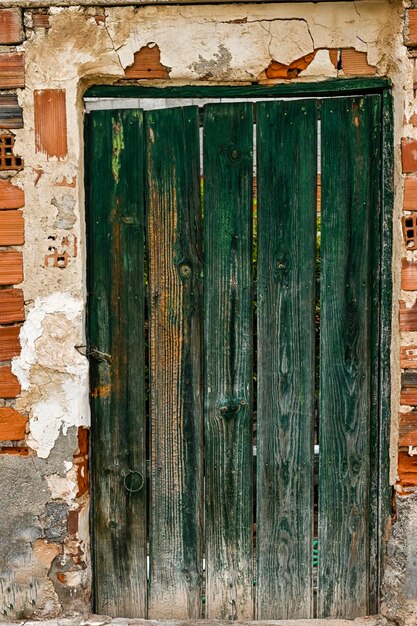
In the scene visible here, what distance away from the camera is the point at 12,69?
2506 mm

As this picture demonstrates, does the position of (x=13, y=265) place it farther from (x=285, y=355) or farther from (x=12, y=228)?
(x=285, y=355)

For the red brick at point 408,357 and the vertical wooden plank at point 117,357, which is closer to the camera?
the red brick at point 408,357

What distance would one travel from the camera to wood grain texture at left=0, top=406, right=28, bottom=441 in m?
2.57

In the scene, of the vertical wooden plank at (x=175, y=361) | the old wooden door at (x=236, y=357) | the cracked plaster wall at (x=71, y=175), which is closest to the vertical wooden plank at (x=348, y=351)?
the old wooden door at (x=236, y=357)

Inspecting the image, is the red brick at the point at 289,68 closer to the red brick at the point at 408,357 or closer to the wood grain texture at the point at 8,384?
the red brick at the point at 408,357

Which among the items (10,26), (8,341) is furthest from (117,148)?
(8,341)

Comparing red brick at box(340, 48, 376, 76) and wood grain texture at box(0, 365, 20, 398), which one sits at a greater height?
red brick at box(340, 48, 376, 76)

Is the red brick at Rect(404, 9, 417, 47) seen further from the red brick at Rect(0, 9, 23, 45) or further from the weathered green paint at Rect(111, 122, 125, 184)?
the red brick at Rect(0, 9, 23, 45)

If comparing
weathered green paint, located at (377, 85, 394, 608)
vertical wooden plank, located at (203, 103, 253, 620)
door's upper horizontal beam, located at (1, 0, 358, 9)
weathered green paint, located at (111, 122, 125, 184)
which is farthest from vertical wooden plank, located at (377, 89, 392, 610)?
weathered green paint, located at (111, 122, 125, 184)

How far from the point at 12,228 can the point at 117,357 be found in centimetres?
58

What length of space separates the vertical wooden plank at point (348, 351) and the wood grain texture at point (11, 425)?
105 cm

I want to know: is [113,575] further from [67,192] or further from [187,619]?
[67,192]

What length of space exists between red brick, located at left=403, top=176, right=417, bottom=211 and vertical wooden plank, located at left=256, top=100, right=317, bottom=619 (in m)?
0.32

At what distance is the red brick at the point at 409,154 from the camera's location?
2455mm
